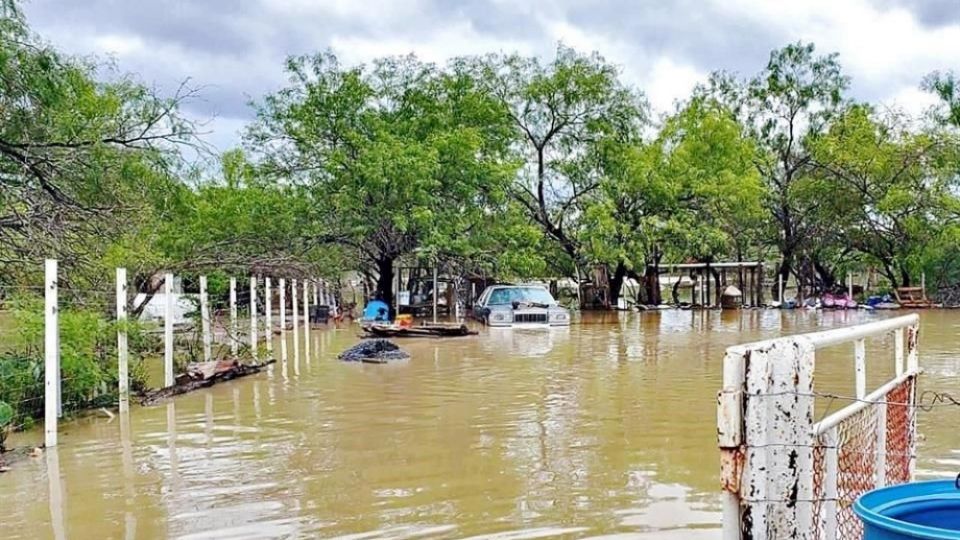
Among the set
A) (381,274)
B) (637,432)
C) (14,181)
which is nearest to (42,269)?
(14,181)

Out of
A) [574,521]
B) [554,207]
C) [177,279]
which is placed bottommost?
[574,521]

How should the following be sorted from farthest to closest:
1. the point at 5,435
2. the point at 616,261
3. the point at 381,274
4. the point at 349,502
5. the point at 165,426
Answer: the point at 616,261 < the point at 381,274 < the point at 165,426 < the point at 5,435 < the point at 349,502

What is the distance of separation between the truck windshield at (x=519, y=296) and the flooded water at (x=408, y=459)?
1073cm

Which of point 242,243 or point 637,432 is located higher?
point 242,243

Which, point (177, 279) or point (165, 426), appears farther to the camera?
point (177, 279)

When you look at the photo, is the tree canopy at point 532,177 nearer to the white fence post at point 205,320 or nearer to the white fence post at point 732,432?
the white fence post at point 205,320

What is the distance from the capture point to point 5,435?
7.20m

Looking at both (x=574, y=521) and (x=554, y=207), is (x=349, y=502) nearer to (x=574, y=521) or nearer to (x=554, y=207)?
(x=574, y=521)

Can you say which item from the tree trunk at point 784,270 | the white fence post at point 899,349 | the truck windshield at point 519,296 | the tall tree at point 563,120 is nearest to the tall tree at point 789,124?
the tree trunk at point 784,270

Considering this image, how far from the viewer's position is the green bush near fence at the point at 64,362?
820 cm

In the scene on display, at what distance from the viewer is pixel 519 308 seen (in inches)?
897

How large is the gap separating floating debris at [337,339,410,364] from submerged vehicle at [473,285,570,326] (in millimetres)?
7798

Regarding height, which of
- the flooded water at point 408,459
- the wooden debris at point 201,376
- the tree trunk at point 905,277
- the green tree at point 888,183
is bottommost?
the flooded water at point 408,459

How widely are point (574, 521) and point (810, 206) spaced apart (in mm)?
34900
